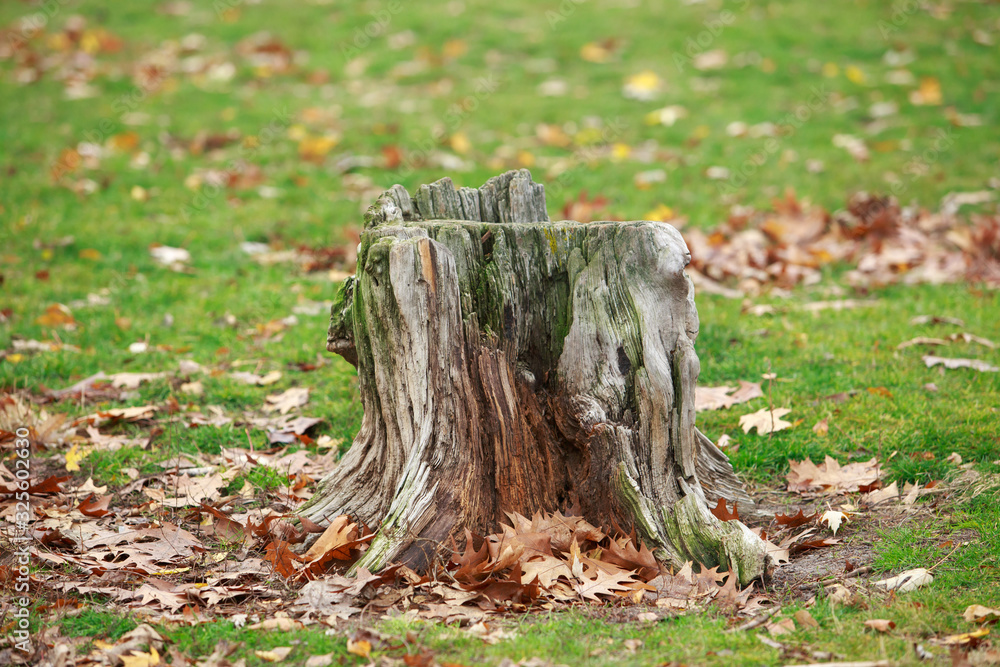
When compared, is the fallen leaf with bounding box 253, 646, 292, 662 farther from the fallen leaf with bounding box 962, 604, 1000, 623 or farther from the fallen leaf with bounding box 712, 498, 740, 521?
the fallen leaf with bounding box 962, 604, 1000, 623

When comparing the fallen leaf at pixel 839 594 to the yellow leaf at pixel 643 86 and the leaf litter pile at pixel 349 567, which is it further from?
the yellow leaf at pixel 643 86

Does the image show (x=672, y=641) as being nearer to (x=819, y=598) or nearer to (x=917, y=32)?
(x=819, y=598)

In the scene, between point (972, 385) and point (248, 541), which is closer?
point (248, 541)

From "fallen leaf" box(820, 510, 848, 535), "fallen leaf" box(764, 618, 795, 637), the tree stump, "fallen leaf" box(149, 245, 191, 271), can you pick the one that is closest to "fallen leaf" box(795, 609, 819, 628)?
"fallen leaf" box(764, 618, 795, 637)

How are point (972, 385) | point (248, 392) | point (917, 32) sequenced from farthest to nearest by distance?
point (917, 32)
point (248, 392)
point (972, 385)

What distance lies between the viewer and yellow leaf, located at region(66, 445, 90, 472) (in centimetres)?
444

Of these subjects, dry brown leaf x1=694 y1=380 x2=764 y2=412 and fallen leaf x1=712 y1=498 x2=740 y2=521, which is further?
dry brown leaf x1=694 y1=380 x2=764 y2=412

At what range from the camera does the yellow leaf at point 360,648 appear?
277 centimetres

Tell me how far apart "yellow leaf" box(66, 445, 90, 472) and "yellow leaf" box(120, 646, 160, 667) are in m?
1.96

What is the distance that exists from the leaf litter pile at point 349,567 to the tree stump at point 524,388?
13 cm

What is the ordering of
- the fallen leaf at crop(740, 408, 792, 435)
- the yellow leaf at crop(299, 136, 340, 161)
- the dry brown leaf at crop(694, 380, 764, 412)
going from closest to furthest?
the fallen leaf at crop(740, 408, 792, 435)
the dry brown leaf at crop(694, 380, 764, 412)
the yellow leaf at crop(299, 136, 340, 161)

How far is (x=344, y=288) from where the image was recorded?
159 inches

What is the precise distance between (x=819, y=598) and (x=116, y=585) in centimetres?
276

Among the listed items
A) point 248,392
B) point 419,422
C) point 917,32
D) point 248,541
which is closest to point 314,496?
point 248,541
